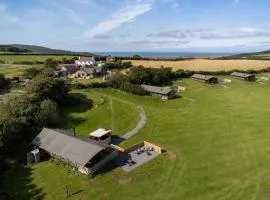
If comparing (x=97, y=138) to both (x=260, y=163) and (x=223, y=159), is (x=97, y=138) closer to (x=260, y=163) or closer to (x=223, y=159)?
(x=223, y=159)

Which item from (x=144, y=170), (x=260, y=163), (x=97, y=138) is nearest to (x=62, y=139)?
(x=97, y=138)

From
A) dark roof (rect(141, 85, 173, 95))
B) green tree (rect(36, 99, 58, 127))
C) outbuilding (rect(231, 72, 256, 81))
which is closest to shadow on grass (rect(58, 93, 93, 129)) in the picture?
green tree (rect(36, 99, 58, 127))

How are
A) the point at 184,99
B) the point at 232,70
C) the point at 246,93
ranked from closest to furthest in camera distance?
the point at 184,99 → the point at 246,93 → the point at 232,70

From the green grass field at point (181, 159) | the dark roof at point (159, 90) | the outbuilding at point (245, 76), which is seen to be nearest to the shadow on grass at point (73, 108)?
the green grass field at point (181, 159)

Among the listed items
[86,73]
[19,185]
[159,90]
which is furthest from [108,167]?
[86,73]

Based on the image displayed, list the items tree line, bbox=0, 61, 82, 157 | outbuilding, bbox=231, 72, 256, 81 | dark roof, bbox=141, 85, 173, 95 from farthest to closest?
outbuilding, bbox=231, 72, 256, 81
dark roof, bbox=141, 85, 173, 95
tree line, bbox=0, 61, 82, 157

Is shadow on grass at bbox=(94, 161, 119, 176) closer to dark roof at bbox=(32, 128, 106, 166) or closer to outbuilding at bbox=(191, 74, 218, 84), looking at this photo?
dark roof at bbox=(32, 128, 106, 166)

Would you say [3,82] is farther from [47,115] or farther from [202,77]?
[202,77]

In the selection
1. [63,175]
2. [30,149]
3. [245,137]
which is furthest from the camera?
[245,137]
